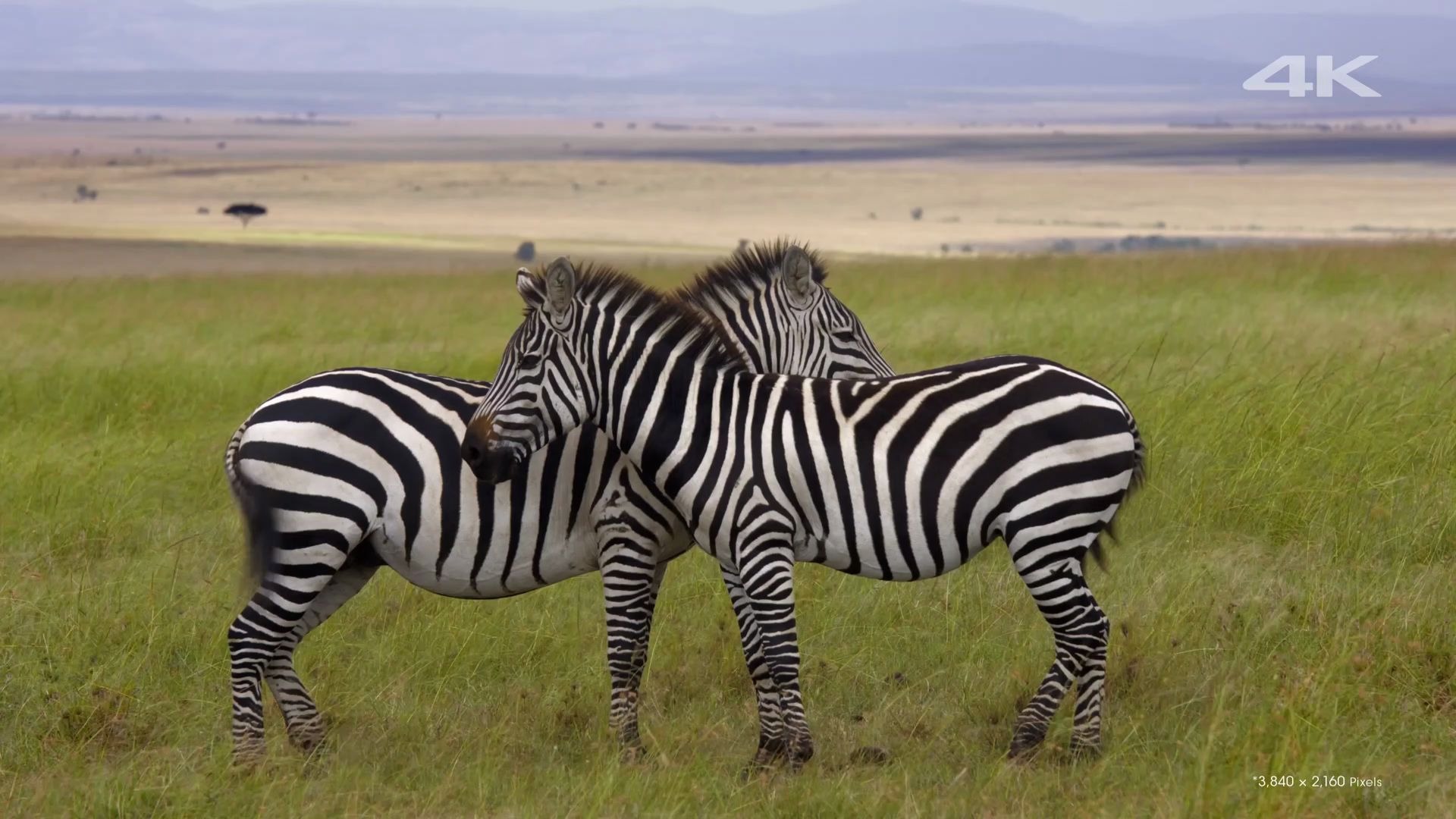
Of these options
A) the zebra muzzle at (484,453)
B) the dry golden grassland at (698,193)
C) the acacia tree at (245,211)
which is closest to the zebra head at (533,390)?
the zebra muzzle at (484,453)

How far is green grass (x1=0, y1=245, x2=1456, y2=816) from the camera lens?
4965 mm

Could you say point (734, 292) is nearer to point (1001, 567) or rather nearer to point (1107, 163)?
point (1001, 567)

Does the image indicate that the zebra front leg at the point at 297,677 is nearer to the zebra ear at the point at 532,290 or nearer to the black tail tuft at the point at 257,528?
the black tail tuft at the point at 257,528

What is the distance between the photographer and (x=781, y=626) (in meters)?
5.01

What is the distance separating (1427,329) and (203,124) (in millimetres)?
189343

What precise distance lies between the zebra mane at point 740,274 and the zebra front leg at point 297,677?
2037 millimetres

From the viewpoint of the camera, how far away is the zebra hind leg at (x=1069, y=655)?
5.10 metres

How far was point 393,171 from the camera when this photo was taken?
328 ft

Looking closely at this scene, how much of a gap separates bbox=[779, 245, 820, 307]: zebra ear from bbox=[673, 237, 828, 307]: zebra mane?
37 millimetres

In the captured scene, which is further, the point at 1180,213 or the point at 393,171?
the point at 393,171

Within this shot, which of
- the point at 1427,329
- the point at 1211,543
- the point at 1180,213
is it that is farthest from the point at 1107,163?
the point at 1211,543

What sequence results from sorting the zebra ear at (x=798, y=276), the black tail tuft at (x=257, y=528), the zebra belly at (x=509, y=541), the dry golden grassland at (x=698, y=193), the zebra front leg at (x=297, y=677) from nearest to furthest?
the black tail tuft at (x=257, y=528), the zebra belly at (x=509, y=541), the zebra front leg at (x=297, y=677), the zebra ear at (x=798, y=276), the dry golden grassland at (x=698, y=193)

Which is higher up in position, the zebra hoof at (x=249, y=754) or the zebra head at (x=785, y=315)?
the zebra head at (x=785, y=315)

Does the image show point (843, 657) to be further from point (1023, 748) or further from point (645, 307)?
point (645, 307)
